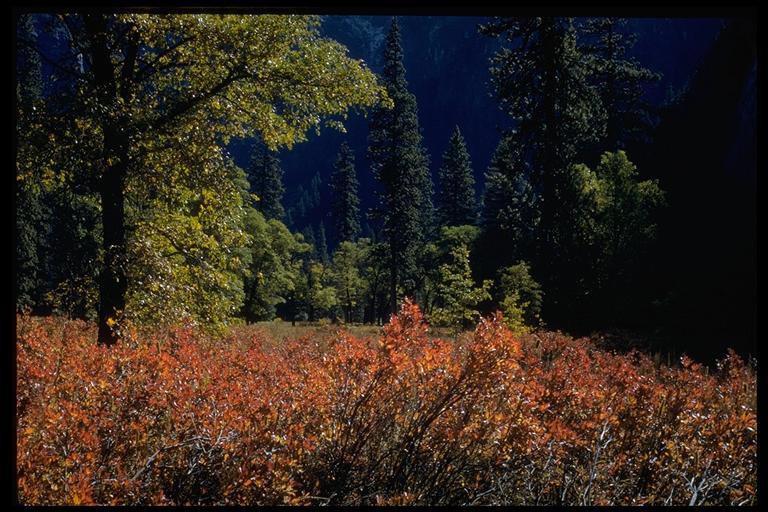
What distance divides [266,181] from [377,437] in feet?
162

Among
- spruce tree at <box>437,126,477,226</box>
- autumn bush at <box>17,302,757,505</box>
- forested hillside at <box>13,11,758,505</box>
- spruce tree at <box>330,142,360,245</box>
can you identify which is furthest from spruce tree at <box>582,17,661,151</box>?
spruce tree at <box>330,142,360,245</box>

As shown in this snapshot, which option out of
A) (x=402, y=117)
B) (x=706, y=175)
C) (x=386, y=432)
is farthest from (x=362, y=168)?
(x=386, y=432)

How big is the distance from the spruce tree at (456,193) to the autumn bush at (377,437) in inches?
1684

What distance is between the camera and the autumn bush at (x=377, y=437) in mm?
3379

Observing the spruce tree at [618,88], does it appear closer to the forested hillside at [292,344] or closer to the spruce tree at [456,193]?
the forested hillside at [292,344]

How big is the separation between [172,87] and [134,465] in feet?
21.4

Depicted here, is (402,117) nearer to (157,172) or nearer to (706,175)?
(706,175)

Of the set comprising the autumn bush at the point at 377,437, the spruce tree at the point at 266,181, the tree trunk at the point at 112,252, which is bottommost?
the autumn bush at the point at 377,437

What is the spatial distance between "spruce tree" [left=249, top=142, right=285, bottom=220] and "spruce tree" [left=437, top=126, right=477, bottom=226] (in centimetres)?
1643

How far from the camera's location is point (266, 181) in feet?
→ 168

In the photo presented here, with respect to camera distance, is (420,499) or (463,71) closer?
(420,499)

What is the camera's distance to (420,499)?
11.6ft

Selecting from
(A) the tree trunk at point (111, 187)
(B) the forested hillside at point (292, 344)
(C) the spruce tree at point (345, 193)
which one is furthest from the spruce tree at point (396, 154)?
(A) the tree trunk at point (111, 187)

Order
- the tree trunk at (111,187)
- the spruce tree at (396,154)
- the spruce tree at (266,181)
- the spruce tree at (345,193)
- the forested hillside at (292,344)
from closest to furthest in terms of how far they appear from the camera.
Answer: the forested hillside at (292,344) → the tree trunk at (111,187) → the spruce tree at (396,154) → the spruce tree at (266,181) → the spruce tree at (345,193)
